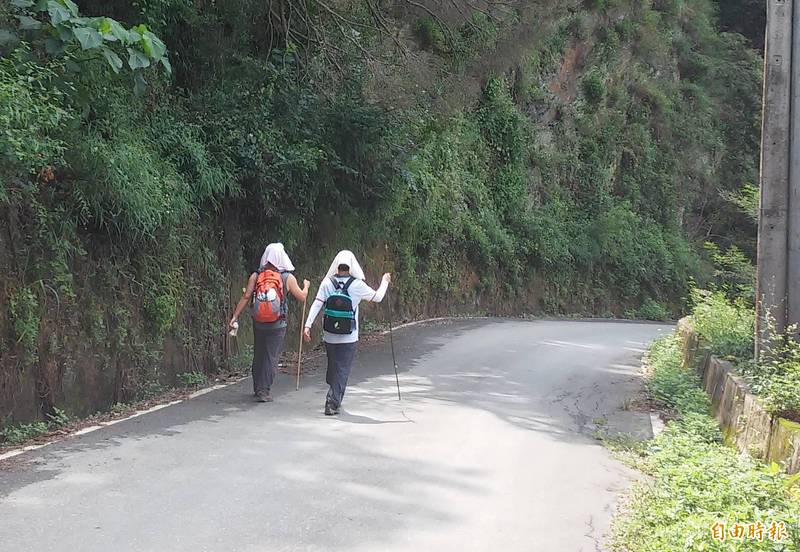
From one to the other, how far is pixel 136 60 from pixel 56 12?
3.04 ft

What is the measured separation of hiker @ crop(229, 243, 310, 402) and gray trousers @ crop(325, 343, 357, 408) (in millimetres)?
942

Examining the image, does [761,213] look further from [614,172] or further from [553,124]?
[614,172]

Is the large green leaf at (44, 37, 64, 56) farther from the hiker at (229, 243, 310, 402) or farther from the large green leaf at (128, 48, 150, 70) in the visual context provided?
the hiker at (229, 243, 310, 402)

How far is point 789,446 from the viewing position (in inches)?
254

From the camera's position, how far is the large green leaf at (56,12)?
24.6ft

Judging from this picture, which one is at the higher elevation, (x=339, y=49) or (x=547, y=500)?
(x=339, y=49)

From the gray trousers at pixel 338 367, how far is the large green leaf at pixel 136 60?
3.71 metres

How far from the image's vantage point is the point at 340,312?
9.46 m

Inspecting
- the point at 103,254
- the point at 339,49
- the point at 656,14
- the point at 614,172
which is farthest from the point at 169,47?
the point at 656,14

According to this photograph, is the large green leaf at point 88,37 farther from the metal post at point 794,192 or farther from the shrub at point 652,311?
the shrub at point 652,311

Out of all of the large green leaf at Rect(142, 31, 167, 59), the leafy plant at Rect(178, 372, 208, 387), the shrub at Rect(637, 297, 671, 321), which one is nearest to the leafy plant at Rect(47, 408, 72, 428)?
the leafy plant at Rect(178, 372, 208, 387)

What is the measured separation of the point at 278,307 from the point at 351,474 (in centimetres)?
349

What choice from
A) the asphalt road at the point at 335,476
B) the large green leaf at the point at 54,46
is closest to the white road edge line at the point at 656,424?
the asphalt road at the point at 335,476

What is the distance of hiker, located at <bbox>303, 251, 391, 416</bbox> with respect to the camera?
9.47 meters
